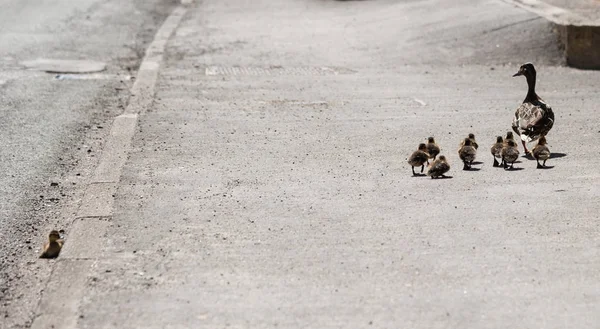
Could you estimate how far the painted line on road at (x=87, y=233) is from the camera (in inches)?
281

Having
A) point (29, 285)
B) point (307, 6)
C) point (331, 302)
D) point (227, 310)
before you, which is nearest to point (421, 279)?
point (331, 302)

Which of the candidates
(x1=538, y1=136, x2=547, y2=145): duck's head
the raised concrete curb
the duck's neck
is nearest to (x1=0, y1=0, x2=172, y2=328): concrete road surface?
(x1=538, y1=136, x2=547, y2=145): duck's head

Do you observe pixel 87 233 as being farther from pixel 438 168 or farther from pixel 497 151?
pixel 497 151

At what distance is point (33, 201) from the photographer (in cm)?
1041

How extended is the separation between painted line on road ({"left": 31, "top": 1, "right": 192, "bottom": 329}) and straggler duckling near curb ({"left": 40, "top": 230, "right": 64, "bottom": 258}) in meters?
0.09

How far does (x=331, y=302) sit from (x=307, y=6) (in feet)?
68.1

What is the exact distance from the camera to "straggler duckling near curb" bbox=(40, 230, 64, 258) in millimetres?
8570

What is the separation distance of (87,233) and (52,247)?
1.10ft

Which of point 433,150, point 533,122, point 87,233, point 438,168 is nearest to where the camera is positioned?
point 87,233

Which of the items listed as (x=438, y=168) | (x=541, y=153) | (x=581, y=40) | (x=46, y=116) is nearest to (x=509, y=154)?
(x=541, y=153)

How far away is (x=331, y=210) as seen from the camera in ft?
31.0

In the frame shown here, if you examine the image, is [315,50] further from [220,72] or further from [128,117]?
[128,117]

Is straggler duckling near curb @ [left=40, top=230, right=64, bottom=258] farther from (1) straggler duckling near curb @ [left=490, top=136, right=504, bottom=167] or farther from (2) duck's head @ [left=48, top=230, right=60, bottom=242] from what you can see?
(1) straggler duckling near curb @ [left=490, top=136, right=504, bottom=167]

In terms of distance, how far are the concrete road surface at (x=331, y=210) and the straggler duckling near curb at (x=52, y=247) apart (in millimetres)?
105
